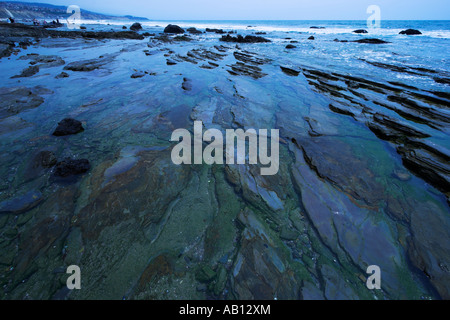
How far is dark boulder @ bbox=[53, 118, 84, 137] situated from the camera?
588 centimetres

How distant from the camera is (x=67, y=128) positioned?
19.6ft

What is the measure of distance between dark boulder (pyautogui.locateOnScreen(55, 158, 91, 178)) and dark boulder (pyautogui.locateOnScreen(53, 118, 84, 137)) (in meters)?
1.80

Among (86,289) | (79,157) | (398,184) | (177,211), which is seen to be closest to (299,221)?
(177,211)

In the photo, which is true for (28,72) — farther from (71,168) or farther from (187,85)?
(71,168)

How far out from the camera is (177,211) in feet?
12.7

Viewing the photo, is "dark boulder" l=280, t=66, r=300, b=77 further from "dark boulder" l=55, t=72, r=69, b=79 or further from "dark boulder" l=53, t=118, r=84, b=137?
"dark boulder" l=55, t=72, r=69, b=79

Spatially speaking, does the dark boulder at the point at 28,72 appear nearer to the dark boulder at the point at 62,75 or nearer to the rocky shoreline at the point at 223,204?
the dark boulder at the point at 62,75

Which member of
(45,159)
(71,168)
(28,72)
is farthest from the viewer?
(28,72)

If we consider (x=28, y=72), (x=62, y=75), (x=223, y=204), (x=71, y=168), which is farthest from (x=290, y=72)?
(x=28, y=72)

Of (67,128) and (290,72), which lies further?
(290,72)

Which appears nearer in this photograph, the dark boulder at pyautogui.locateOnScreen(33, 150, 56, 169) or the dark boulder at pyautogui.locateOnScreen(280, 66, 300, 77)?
the dark boulder at pyautogui.locateOnScreen(33, 150, 56, 169)

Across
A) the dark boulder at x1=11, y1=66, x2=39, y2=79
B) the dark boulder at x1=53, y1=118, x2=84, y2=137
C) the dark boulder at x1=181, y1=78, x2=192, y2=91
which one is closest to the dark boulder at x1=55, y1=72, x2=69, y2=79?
the dark boulder at x1=11, y1=66, x2=39, y2=79

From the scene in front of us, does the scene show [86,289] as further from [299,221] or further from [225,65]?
[225,65]

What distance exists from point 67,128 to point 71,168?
7.53 ft
